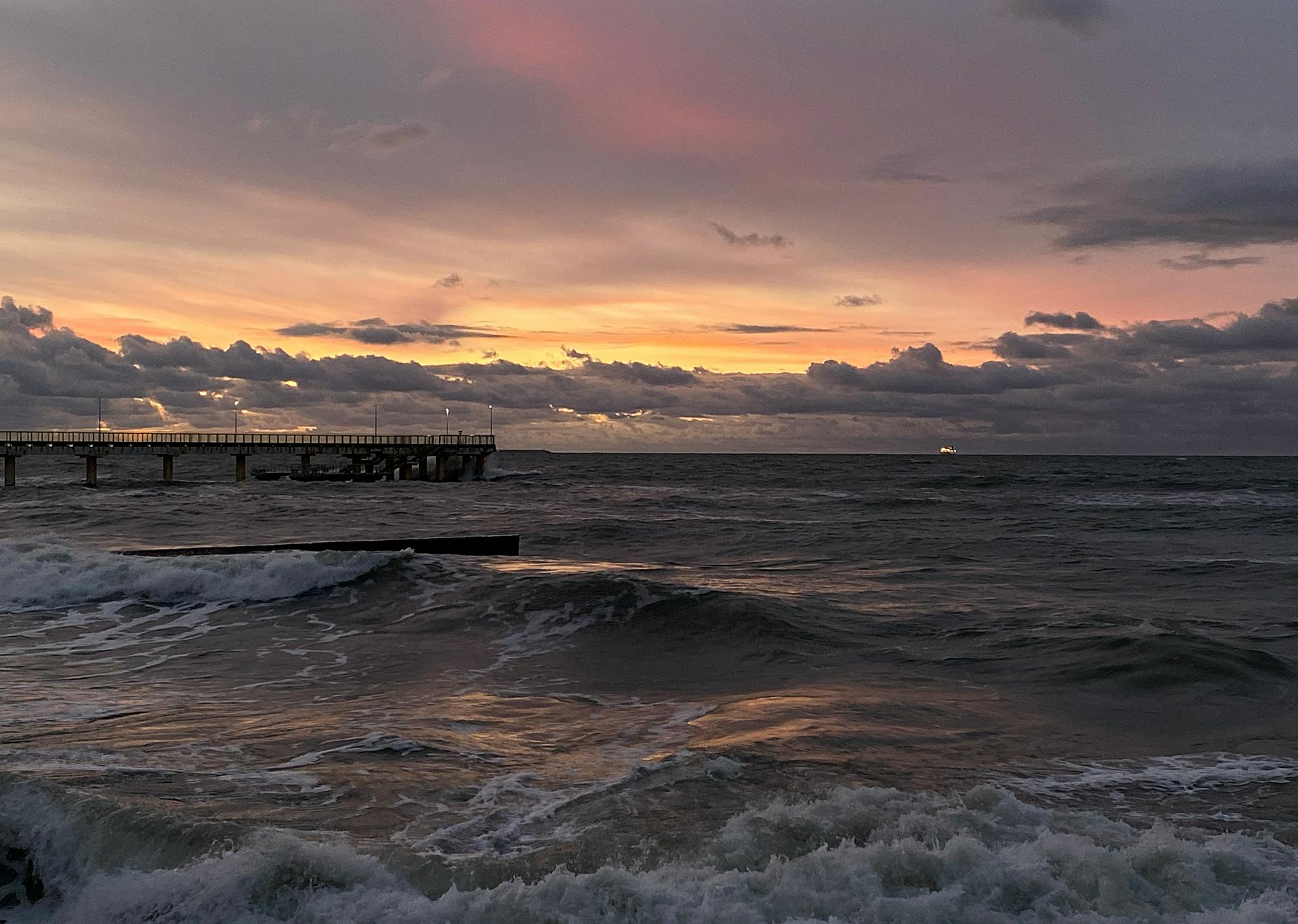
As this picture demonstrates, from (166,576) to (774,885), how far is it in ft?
64.9

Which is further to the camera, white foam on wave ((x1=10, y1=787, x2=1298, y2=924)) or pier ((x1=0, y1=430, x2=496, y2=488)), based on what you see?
pier ((x1=0, y1=430, x2=496, y2=488))

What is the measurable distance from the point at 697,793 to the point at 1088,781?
3.68 m

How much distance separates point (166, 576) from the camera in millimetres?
22406

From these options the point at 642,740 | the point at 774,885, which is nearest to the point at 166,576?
the point at 642,740

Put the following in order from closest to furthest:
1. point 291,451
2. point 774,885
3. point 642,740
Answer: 1. point 774,885
2. point 642,740
3. point 291,451

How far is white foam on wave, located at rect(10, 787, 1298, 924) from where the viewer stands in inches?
246

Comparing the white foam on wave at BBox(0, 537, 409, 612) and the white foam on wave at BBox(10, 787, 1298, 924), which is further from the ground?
the white foam on wave at BBox(10, 787, 1298, 924)

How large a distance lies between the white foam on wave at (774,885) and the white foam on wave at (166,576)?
15.6 m

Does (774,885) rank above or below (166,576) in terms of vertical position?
above

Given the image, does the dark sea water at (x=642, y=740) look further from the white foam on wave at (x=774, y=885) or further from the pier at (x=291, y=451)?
the pier at (x=291, y=451)

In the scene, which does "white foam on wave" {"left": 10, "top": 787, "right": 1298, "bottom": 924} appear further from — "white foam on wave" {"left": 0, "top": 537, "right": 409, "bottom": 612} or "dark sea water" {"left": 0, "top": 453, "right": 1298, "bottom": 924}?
"white foam on wave" {"left": 0, "top": 537, "right": 409, "bottom": 612}

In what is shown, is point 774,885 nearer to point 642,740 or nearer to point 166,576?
point 642,740

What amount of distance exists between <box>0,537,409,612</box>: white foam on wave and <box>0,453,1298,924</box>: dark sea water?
0.12 m

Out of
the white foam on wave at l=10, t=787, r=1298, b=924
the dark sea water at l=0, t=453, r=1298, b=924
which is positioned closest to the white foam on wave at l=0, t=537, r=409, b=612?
the dark sea water at l=0, t=453, r=1298, b=924
